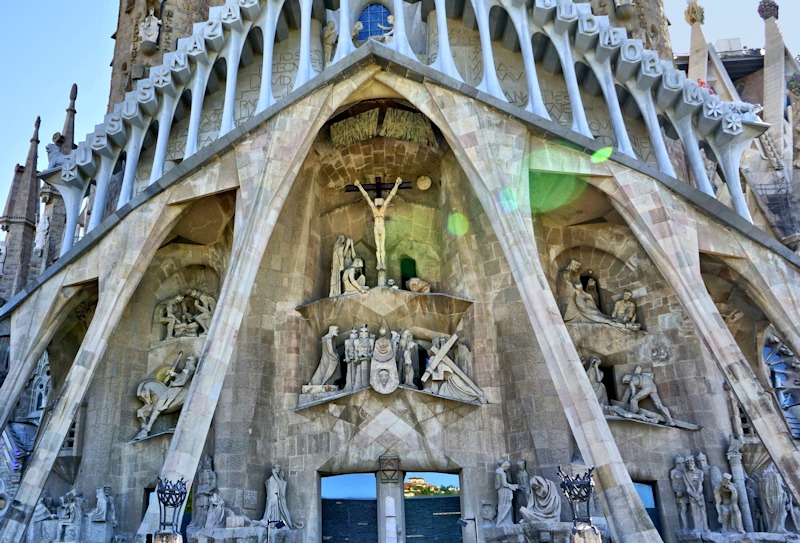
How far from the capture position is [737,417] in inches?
551

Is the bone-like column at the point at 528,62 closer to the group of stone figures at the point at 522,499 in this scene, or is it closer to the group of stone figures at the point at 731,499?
the group of stone figures at the point at 522,499

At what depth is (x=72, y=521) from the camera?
44.1ft

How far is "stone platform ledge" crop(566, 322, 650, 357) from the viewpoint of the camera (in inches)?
592

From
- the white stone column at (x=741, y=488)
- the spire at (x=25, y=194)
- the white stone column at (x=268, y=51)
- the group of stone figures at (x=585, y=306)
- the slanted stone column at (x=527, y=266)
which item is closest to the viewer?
the slanted stone column at (x=527, y=266)

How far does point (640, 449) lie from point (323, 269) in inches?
267

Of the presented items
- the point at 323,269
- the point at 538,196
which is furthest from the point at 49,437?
the point at 538,196

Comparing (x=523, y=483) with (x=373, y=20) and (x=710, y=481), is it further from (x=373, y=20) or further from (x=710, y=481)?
(x=373, y=20)

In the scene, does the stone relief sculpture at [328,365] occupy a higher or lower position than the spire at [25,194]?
lower

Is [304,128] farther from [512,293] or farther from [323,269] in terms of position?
[512,293]

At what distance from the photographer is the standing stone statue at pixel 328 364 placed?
593 inches

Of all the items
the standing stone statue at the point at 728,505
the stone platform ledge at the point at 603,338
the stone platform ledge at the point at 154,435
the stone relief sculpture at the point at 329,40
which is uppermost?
the stone relief sculpture at the point at 329,40

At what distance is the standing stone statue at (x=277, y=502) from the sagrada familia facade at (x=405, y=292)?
48 millimetres

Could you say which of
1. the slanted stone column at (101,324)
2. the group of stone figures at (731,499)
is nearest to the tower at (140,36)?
the slanted stone column at (101,324)

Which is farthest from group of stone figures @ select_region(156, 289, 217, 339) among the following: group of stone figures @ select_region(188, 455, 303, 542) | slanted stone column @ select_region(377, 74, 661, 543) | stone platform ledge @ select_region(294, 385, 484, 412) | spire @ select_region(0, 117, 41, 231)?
spire @ select_region(0, 117, 41, 231)
